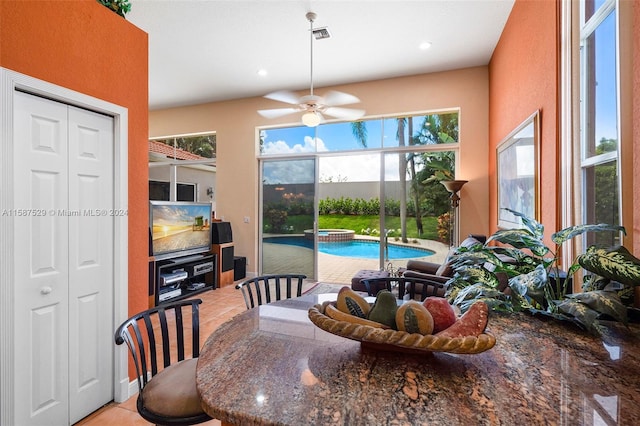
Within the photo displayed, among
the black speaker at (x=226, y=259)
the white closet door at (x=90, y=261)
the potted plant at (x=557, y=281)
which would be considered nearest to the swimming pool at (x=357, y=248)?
the black speaker at (x=226, y=259)

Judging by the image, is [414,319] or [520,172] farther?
[520,172]

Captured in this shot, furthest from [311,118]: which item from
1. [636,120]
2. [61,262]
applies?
[636,120]

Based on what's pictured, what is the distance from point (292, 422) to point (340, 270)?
227 inches

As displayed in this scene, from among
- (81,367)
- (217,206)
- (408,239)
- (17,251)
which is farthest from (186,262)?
(408,239)

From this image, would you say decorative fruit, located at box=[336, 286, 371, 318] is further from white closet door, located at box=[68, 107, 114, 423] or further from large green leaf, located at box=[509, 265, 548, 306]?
white closet door, located at box=[68, 107, 114, 423]

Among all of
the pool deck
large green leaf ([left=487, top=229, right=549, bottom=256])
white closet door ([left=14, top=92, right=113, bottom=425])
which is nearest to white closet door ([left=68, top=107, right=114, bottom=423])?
white closet door ([left=14, top=92, right=113, bottom=425])

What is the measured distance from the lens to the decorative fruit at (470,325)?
878 millimetres

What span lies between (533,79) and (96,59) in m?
3.22

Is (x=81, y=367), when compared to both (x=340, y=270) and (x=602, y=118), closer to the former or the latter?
(x=602, y=118)

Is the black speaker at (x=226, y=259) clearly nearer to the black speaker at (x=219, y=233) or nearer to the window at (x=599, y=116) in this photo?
the black speaker at (x=219, y=233)

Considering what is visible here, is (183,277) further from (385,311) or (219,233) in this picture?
(385,311)

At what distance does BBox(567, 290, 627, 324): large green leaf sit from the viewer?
3.32 feet

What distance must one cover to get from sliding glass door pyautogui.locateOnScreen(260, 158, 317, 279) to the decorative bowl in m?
4.49

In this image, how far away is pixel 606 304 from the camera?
3.44ft
